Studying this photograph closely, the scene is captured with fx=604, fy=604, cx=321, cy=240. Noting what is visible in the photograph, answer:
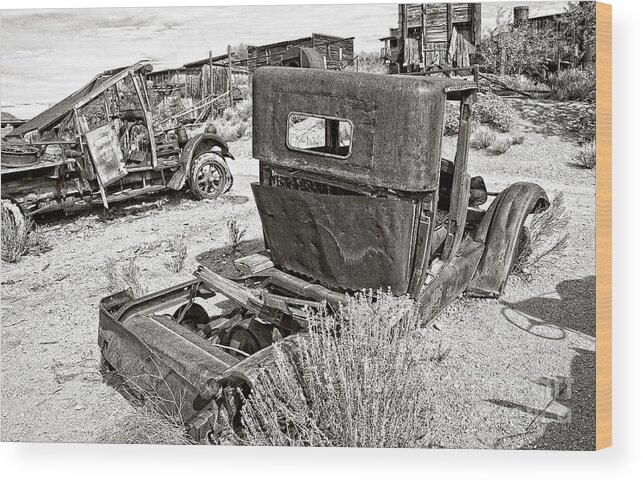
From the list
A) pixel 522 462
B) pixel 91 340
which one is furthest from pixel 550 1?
pixel 91 340

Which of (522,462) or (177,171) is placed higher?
(177,171)

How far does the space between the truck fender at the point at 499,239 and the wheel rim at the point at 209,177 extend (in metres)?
4.73

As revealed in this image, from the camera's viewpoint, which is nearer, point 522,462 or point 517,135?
point 522,462

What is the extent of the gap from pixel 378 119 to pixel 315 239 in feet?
2.63

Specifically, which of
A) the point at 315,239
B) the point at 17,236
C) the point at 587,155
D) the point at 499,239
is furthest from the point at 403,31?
the point at 17,236

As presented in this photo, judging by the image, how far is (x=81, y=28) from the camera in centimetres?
455

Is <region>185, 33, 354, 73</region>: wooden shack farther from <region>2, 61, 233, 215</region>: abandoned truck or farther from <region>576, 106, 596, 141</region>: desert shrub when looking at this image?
<region>576, 106, 596, 141</region>: desert shrub

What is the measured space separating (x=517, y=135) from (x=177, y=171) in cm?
432

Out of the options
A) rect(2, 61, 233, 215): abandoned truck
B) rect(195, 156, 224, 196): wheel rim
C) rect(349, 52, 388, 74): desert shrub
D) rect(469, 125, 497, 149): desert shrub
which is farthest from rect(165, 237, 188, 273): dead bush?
rect(469, 125, 497, 149): desert shrub

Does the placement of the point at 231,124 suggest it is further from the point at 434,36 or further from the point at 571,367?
the point at 571,367

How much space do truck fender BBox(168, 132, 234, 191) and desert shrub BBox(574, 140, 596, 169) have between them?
194 inches

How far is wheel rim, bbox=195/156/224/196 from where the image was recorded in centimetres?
818

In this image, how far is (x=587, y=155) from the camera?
4453 mm

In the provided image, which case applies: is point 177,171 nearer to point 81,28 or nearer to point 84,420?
point 81,28
